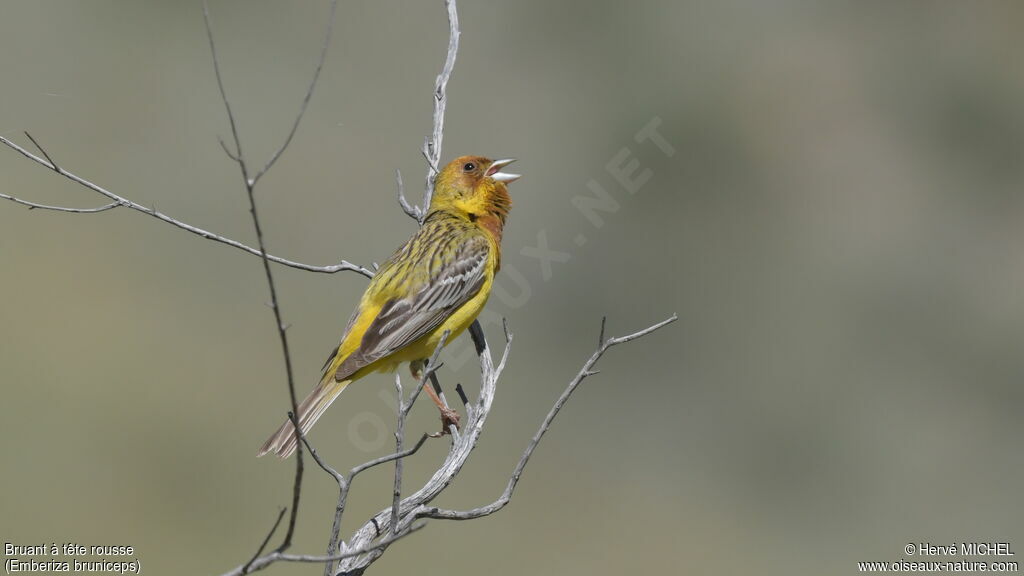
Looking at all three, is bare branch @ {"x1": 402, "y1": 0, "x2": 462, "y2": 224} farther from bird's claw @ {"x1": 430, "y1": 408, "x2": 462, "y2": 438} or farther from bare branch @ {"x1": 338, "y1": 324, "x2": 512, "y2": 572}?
bird's claw @ {"x1": 430, "y1": 408, "x2": 462, "y2": 438}

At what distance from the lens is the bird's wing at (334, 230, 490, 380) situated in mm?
5590

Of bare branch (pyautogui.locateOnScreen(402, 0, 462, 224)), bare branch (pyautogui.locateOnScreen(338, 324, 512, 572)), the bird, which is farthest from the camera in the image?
bare branch (pyautogui.locateOnScreen(402, 0, 462, 224))

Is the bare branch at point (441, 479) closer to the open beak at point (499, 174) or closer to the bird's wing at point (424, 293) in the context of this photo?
the bird's wing at point (424, 293)

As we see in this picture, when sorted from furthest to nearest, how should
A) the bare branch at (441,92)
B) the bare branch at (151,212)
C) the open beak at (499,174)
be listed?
the open beak at (499,174)
the bare branch at (441,92)
the bare branch at (151,212)

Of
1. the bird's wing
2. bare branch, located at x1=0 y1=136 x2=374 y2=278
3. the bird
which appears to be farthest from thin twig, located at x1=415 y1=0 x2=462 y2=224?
bare branch, located at x1=0 y1=136 x2=374 y2=278

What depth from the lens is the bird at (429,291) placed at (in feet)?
18.3

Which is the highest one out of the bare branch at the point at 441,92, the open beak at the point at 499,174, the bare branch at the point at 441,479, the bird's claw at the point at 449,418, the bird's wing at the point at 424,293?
the bare branch at the point at 441,92

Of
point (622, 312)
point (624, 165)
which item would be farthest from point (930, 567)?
point (624, 165)

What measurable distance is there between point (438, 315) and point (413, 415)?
6338mm

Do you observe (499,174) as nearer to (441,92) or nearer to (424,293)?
(441,92)

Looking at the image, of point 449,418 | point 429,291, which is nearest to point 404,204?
point 429,291

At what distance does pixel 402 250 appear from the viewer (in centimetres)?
623

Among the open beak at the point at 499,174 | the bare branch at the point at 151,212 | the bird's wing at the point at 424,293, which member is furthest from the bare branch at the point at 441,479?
the open beak at the point at 499,174

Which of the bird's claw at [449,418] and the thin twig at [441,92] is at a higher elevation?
the thin twig at [441,92]
